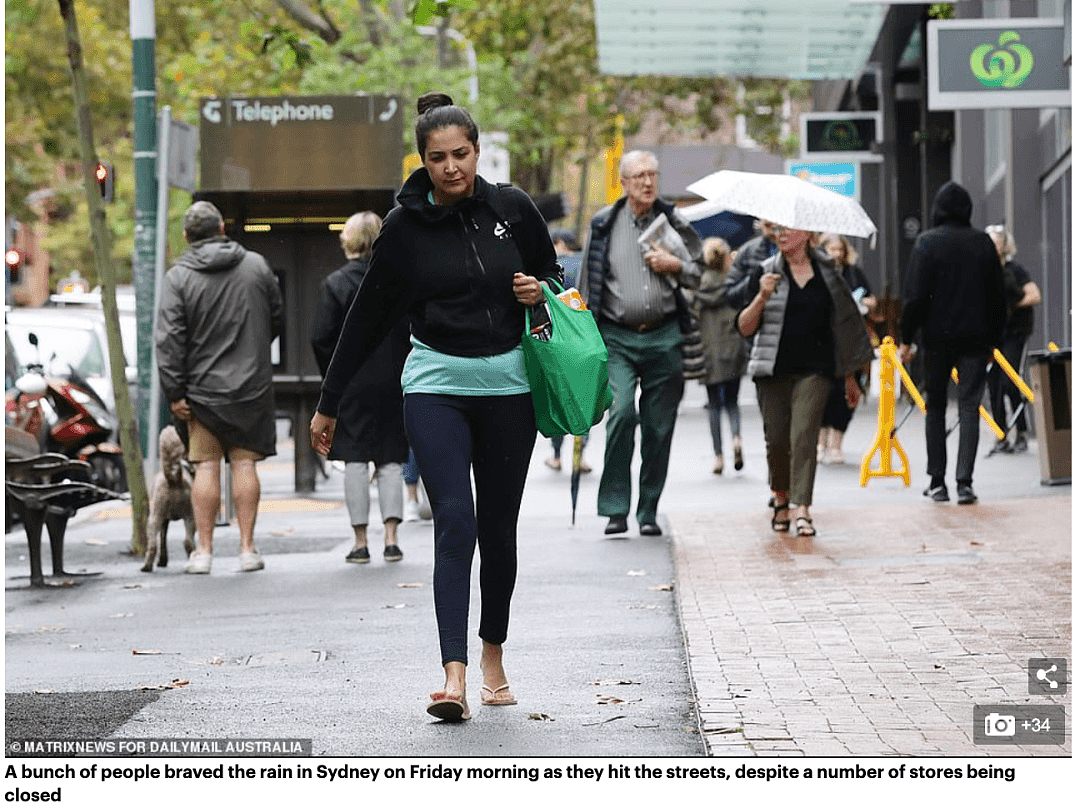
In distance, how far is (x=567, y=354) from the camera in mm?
6340

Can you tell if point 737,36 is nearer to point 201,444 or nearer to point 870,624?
point 201,444

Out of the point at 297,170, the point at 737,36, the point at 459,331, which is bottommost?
the point at 459,331

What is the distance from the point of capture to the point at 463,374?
632 cm

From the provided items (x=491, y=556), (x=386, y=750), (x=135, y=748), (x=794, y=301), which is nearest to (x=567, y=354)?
(x=491, y=556)

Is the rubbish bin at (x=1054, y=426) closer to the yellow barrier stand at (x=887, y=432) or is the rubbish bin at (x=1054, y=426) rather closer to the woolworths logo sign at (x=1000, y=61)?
Answer: the yellow barrier stand at (x=887, y=432)

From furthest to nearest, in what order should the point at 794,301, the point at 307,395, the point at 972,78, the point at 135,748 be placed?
1. the point at 307,395
2. the point at 972,78
3. the point at 794,301
4. the point at 135,748

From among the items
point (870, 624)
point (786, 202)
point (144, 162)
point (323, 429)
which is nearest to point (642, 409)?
point (786, 202)

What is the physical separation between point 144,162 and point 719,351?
5547mm

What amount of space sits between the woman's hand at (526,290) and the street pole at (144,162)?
7.92 metres

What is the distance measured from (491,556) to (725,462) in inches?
472

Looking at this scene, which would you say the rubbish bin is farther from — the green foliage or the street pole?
the street pole

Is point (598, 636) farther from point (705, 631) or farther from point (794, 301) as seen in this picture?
point (794, 301)

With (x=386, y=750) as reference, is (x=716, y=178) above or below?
above

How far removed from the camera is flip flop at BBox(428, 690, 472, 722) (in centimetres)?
612
